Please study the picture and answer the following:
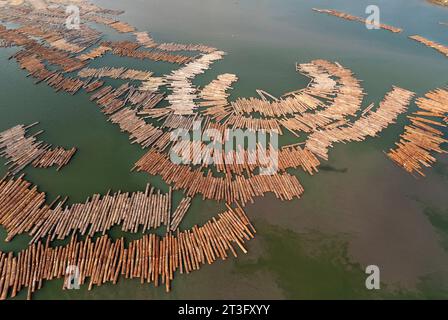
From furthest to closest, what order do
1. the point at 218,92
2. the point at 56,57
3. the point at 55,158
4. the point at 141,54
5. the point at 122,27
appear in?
the point at 122,27
the point at 141,54
the point at 56,57
the point at 218,92
the point at 55,158

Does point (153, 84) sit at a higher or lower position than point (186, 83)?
lower

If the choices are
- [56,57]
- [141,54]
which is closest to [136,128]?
[141,54]

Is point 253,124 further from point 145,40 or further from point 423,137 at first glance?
point 145,40

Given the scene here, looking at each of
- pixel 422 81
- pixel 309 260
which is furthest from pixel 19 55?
pixel 422 81

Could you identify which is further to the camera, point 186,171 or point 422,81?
point 422,81

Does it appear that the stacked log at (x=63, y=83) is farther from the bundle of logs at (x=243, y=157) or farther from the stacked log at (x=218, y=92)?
the bundle of logs at (x=243, y=157)
